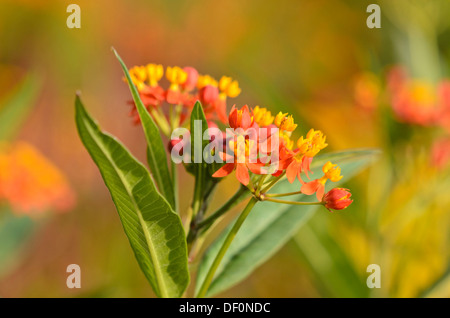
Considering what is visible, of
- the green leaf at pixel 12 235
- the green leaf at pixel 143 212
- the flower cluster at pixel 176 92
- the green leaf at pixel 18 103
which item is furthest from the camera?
the green leaf at pixel 12 235

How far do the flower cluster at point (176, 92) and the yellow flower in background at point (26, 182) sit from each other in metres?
0.63

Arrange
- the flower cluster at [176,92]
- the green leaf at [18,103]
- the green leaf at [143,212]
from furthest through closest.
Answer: the green leaf at [18,103], the flower cluster at [176,92], the green leaf at [143,212]

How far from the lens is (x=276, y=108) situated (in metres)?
1.10

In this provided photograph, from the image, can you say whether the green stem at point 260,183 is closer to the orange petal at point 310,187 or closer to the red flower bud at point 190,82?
the orange petal at point 310,187

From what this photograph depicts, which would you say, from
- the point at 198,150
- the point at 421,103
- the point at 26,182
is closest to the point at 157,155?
the point at 198,150

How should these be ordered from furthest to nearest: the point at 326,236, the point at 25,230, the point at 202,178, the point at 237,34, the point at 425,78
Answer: the point at 237,34, the point at 425,78, the point at 25,230, the point at 326,236, the point at 202,178

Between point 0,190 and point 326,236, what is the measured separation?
29.1 inches

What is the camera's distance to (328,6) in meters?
2.97

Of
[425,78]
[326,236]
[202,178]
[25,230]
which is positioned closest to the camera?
[202,178]

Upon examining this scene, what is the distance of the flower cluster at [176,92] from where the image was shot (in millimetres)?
597

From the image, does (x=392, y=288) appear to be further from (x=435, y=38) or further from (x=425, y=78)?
(x=435, y=38)

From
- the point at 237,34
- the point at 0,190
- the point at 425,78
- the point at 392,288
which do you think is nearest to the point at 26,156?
the point at 0,190

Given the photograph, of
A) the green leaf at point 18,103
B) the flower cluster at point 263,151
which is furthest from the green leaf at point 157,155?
the green leaf at point 18,103

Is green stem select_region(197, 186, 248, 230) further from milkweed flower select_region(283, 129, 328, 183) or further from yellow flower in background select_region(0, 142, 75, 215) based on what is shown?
Result: yellow flower in background select_region(0, 142, 75, 215)
